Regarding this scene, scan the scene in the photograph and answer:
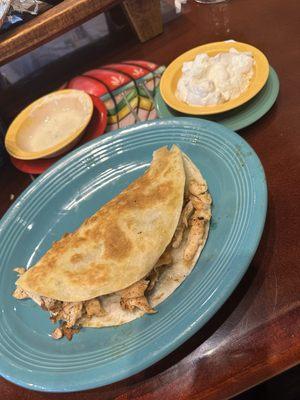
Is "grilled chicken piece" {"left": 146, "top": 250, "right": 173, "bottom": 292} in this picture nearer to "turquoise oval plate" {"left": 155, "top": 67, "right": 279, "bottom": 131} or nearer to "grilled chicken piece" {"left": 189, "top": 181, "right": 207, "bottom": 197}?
"grilled chicken piece" {"left": 189, "top": 181, "right": 207, "bottom": 197}

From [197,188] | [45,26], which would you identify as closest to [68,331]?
[197,188]

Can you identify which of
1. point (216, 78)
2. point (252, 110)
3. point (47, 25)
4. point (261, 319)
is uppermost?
point (47, 25)

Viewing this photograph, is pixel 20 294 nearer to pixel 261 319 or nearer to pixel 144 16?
pixel 261 319

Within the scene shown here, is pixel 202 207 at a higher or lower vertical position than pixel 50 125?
lower

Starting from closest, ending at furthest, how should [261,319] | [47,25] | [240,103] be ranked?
[261,319] → [240,103] → [47,25]

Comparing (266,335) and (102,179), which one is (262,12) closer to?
(102,179)

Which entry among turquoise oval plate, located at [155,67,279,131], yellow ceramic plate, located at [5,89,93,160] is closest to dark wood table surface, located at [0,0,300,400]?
turquoise oval plate, located at [155,67,279,131]

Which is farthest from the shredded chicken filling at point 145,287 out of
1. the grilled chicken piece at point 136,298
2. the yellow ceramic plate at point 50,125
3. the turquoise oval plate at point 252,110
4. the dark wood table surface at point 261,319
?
the yellow ceramic plate at point 50,125
